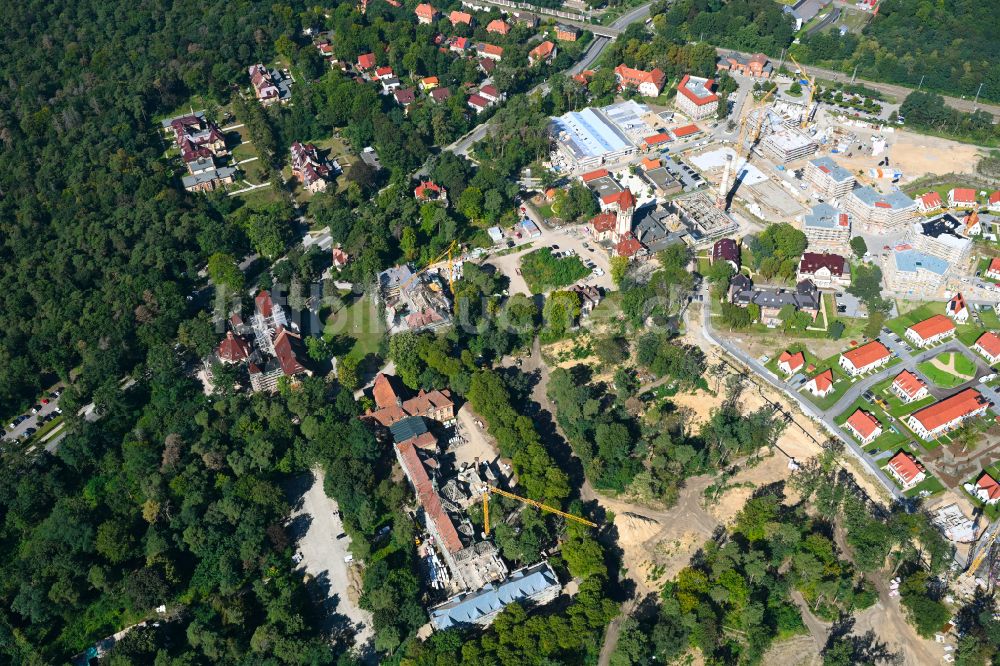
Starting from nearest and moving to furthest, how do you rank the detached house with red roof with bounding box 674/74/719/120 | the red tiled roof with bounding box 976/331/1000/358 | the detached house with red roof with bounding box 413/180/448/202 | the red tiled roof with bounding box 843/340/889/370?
the red tiled roof with bounding box 843/340/889/370 < the red tiled roof with bounding box 976/331/1000/358 < the detached house with red roof with bounding box 413/180/448/202 < the detached house with red roof with bounding box 674/74/719/120

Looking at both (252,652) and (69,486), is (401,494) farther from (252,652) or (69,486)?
(69,486)

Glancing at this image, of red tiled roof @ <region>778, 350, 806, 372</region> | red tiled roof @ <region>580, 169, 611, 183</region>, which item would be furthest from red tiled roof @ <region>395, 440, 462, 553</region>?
red tiled roof @ <region>580, 169, 611, 183</region>

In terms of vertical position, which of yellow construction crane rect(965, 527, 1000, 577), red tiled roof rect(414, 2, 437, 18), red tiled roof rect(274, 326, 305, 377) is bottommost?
yellow construction crane rect(965, 527, 1000, 577)

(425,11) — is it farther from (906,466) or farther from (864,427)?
(906,466)

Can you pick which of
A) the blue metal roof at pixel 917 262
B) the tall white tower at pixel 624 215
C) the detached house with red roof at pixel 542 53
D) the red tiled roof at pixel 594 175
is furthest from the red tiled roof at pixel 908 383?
the detached house with red roof at pixel 542 53

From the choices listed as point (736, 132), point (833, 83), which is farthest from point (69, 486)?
point (833, 83)

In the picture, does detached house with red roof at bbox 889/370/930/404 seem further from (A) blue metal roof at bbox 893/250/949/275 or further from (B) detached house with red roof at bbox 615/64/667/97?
(B) detached house with red roof at bbox 615/64/667/97
